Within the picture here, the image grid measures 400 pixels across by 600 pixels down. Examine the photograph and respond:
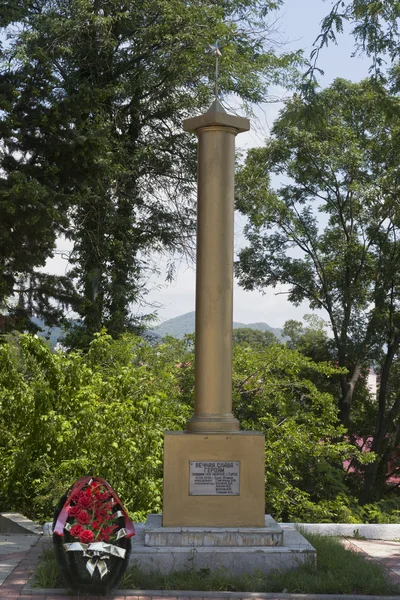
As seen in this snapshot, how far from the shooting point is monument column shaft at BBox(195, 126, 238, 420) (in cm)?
810

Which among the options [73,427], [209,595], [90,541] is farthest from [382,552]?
[73,427]

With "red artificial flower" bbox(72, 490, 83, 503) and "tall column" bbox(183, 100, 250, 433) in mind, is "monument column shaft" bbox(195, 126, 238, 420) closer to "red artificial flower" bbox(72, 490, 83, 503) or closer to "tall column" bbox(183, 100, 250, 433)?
"tall column" bbox(183, 100, 250, 433)

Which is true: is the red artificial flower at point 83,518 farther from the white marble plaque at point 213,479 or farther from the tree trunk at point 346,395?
the tree trunk at point 346,395

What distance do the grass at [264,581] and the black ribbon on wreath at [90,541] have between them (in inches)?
15.1

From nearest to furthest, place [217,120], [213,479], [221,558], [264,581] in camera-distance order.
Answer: [264,581]
[221,558]
[213,479]
[217,120]

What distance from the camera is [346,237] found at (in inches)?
1009

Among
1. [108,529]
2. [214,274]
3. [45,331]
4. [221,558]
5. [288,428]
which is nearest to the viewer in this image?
[108,529]

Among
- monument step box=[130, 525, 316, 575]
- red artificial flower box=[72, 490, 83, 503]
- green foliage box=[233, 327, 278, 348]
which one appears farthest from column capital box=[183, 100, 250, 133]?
green foliage box=[233, 327, 278, 348]

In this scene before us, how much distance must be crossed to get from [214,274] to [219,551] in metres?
2.63

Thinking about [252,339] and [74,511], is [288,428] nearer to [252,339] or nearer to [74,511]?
[74,511]

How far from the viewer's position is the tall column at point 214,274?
808 centimetres

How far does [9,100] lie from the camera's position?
1650 cm

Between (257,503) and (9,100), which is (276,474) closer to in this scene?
(257,503)

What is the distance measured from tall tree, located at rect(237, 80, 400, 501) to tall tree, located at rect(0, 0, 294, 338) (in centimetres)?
315
